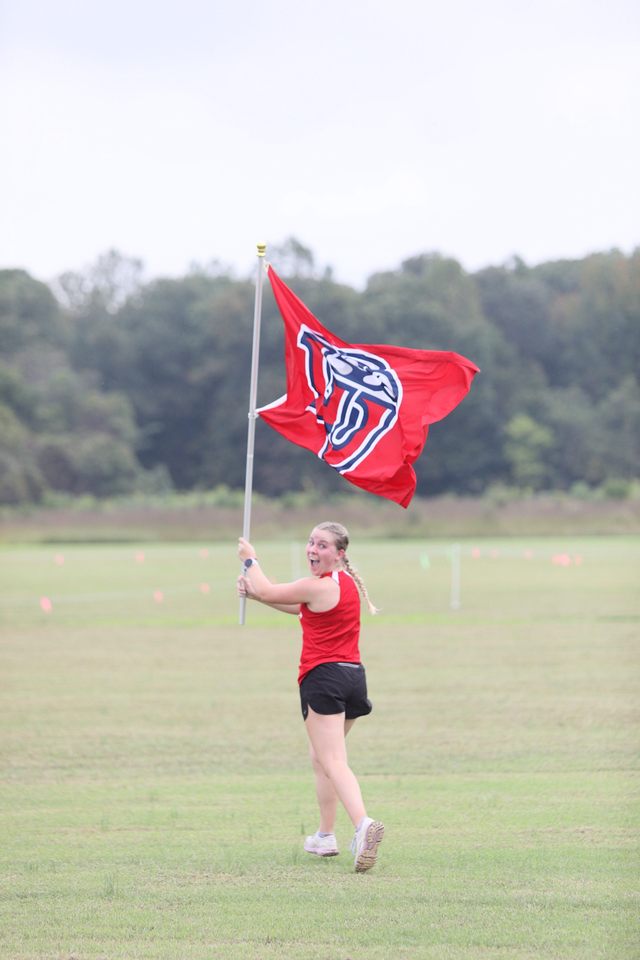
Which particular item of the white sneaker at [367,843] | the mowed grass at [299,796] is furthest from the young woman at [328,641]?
the mowed grass at [299,796]

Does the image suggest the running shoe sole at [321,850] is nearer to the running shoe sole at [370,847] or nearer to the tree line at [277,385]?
the running shoe sole at [370,847]

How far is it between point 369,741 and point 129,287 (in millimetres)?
96696

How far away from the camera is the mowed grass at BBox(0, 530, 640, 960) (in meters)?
6.42

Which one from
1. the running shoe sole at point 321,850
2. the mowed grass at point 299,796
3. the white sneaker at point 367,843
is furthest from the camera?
the running shoe sole at point 321,850

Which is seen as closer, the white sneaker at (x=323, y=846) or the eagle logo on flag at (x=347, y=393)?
the white sneaker at (x=323, y=846)

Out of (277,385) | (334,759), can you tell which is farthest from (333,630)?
(277,385)

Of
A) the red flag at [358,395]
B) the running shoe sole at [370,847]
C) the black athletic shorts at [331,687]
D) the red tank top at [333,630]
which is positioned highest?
the red flag at [358,395]

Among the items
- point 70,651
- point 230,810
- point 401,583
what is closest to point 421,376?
point 230,810

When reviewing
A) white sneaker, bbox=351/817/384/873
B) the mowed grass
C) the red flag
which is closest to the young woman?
white sneaker, bbox=351/817/384/873

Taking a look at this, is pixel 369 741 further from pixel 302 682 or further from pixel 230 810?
pixel 302 682

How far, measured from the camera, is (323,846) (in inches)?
316

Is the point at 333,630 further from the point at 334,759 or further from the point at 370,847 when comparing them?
the point at 370,847

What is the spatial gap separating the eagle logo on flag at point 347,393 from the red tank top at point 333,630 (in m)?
1.07

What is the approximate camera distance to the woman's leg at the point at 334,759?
7707 millimetres
